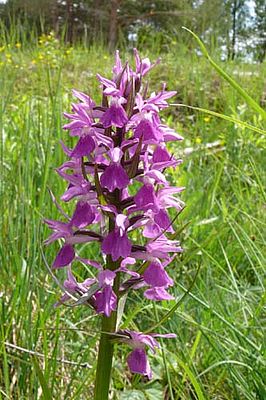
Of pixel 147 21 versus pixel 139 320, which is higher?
pixel 147 21

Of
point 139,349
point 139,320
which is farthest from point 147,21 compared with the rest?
point 139,349

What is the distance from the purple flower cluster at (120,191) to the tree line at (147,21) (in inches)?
104

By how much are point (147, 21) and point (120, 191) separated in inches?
821

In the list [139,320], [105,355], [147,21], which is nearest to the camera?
[105,355]

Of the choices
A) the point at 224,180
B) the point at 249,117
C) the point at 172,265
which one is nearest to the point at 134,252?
the point at 172,265

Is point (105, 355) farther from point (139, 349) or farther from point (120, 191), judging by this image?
point (120, 191)

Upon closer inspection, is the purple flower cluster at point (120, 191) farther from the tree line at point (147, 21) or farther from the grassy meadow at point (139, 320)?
the tree line at point (147, 21)

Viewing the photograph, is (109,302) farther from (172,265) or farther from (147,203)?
(172,265)

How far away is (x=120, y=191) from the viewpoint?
0.81 metres

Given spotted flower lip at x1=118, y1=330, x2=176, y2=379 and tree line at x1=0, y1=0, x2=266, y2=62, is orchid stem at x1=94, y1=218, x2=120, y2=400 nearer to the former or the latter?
spotted flower lip at x1=118, y1=330, x2=176, y2=379

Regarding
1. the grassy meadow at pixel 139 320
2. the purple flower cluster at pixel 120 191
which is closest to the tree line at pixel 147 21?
the grassy meadow at pixel 139 320

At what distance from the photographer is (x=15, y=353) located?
1.25 meters

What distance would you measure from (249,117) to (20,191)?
83.6 inches

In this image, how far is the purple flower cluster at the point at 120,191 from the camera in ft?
2.54
